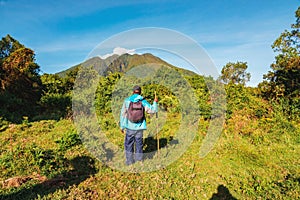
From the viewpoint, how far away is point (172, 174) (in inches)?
236

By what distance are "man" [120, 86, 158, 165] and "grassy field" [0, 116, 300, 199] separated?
26.1 inches

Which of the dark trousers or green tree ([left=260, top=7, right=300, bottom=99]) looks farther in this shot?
green tree ([left=260, top=7, right=300, bottom=99])

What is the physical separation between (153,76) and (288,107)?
7.44 meters

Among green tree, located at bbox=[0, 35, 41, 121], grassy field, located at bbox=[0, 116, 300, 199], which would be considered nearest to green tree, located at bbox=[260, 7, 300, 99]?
grassy field, located at bbox=[0, 116, 300, 199]

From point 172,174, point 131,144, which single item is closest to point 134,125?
point 131,144

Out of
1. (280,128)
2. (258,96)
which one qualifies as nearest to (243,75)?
(258,96)

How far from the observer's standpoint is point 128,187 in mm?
5301

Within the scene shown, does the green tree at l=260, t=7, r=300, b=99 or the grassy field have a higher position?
the green tree at l=260, t=7, r=300, b=99

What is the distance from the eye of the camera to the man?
6.29 m

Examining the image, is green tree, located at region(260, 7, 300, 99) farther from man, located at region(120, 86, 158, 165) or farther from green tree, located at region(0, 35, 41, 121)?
green tree, located at region(0, 35, 41, 121)

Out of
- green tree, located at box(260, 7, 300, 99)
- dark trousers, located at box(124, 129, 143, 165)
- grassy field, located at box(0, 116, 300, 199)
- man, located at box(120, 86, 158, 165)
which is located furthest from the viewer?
green tree, located at box(260, 7, 300, 99)

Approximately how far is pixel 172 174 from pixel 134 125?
166 cm

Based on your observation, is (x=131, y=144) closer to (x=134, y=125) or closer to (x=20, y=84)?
(x=134, y=125)

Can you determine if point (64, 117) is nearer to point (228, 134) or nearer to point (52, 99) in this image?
point (52, 99)
